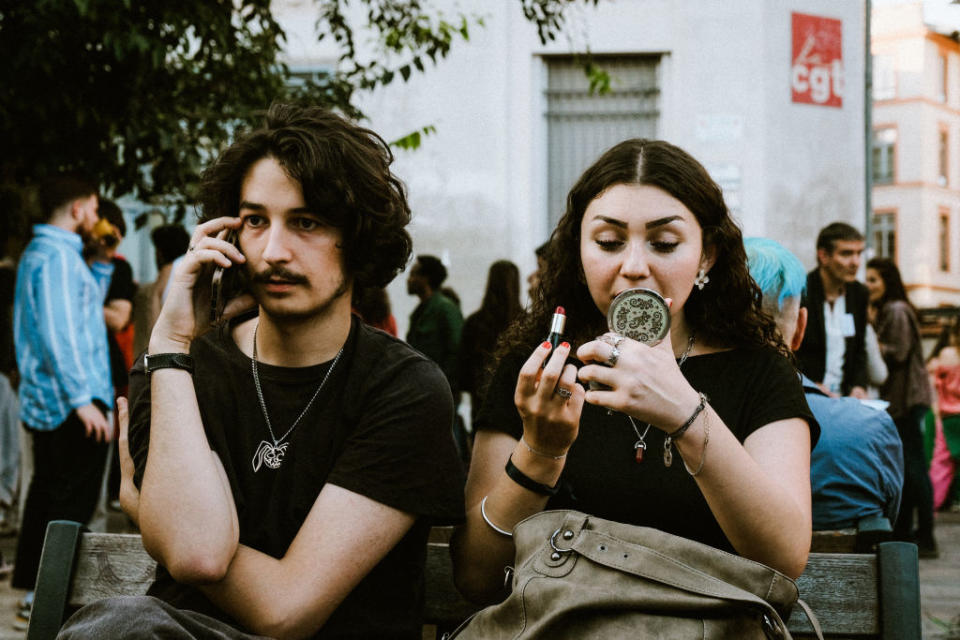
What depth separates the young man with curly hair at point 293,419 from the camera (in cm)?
228

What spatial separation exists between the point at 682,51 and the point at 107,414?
8.07 m

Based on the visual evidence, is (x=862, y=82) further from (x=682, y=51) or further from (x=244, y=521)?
(x=244, y=521)

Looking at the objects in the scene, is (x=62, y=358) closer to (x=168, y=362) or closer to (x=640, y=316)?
(x=168, y=362)

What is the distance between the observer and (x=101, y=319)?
578 centimetres

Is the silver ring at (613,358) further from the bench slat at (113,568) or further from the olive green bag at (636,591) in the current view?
the bench slat at (113,568)

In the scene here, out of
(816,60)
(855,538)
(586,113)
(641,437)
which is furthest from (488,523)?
(816,60)

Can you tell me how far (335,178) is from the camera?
2533mm

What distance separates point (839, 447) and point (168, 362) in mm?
1900

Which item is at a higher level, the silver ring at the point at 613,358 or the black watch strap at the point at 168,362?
the silver ring at the point at 613,358

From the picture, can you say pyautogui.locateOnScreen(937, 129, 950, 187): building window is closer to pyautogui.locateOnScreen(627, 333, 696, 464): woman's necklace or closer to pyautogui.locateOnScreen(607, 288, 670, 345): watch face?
pyautogui.locateOnScreen(627, 333, 696, 464): woman's necklace

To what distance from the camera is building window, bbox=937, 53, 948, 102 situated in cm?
5106

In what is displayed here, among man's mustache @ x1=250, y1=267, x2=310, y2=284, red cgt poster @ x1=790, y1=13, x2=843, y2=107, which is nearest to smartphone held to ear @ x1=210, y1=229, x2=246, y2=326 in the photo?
man's mustache @ x1=250, y1=267, x2=310, y2=284

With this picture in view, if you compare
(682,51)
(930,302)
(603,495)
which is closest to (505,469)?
(603,495)

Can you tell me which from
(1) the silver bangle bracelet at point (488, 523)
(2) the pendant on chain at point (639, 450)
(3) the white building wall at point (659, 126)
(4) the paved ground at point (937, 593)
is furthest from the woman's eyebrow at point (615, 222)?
(3) the white building wall at point (659, 126)
